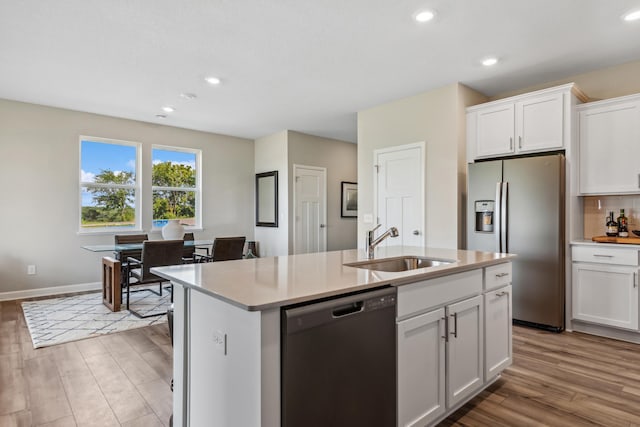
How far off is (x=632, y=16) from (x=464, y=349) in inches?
111

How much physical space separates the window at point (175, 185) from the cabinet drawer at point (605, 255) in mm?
5621

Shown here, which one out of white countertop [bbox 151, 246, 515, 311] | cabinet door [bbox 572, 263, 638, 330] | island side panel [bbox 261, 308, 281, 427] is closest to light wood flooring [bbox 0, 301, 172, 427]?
white countertop [bbox 151, 246, 515, 311]

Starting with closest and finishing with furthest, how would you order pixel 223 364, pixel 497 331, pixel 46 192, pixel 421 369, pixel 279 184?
pixel 223 364
pixel 421 369
pixel 497 331
pixel 46 192
pixel 279 184

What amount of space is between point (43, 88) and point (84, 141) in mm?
1191

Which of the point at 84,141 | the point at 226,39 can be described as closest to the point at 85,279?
the point at 84,141

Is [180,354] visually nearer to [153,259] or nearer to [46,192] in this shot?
[153,259]

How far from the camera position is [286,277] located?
1625 millimetres

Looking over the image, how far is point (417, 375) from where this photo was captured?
5.64 ft

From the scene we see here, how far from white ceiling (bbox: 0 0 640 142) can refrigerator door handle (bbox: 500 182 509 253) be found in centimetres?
126

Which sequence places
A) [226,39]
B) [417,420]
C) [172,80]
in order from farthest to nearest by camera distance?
[172,80], [226,39], [417,420]

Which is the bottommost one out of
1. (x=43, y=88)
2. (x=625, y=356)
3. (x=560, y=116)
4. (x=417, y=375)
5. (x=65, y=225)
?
(x=625, y=356)

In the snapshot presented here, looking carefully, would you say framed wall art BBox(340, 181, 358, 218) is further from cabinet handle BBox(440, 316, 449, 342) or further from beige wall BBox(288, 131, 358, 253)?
cabinet handle BBox(440, 316, 449, 342)

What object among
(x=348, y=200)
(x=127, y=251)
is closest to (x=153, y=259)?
(x=127, y=251)

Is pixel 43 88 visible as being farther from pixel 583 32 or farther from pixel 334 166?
pixel 583 32
